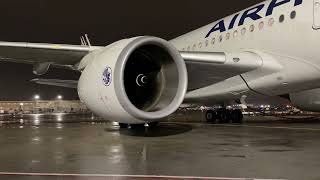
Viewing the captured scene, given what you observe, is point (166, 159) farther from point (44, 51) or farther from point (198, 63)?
point (44, 51)

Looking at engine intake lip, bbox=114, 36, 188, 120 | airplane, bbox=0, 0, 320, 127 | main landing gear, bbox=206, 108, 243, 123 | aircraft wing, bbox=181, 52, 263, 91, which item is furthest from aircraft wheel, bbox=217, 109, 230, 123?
engine intake lip, bbox=114, 36, 188, 120

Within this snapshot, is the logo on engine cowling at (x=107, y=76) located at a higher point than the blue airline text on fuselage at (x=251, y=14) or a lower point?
lower

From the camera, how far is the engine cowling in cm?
904

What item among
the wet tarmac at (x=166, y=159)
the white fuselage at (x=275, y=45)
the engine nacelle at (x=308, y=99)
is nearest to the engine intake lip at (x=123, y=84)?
the wet tarmac at (x=166, y=159)

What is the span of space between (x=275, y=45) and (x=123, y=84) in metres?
5.10

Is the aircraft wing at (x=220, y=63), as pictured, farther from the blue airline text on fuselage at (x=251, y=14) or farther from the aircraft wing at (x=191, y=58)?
the blue airline text on fuselage at (x=251, y=14)

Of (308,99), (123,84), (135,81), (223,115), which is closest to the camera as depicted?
(123,84)

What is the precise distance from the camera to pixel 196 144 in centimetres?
923

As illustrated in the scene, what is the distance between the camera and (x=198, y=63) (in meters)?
11.5

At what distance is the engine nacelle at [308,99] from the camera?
15.6 metres

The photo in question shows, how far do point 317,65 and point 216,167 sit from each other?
6.58 metres

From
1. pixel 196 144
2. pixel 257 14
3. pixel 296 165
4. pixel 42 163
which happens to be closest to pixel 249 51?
pixel 257 14

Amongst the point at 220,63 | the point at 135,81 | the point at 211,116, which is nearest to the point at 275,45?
the point at 220,63

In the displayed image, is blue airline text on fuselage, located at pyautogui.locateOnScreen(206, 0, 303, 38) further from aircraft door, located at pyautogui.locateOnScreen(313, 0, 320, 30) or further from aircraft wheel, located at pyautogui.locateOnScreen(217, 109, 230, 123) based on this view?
aircraft wheel, located at pyautogui.locateOnScreen(217, 109, 230, 123)
